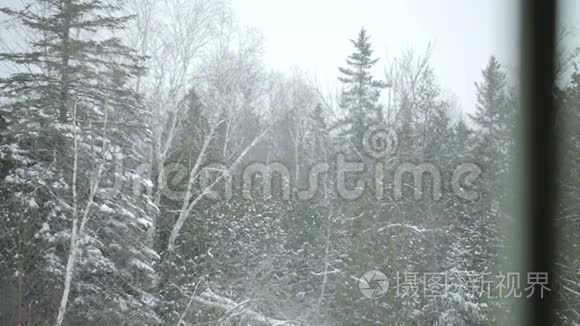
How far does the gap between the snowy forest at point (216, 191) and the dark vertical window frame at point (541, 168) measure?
29 centimetres

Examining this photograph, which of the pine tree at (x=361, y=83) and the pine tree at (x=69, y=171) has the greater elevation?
the pine tree at (x=361, y=83)

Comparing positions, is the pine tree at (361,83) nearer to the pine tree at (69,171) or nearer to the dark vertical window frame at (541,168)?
the dark vertical window frame at (541,168)

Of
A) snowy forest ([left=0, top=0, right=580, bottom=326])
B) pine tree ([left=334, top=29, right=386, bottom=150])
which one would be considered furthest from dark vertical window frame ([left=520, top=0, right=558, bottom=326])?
pine tree ([left=334, top=29, right=386, bottom=150])

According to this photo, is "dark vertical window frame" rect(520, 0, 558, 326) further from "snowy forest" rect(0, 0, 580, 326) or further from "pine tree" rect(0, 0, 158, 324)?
"pine tree" rect(0, 0, 158, 324)

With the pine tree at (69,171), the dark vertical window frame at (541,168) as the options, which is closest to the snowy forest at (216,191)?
the pine tree at (69,171)

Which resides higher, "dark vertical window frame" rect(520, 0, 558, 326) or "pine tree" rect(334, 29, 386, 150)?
"pine tree" rect(334, 29, 386, 150)

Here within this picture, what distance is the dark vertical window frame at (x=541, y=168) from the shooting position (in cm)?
1076

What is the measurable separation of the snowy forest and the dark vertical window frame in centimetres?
29

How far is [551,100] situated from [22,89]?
11.6 metres

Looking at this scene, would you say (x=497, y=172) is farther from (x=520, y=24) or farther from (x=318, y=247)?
(x=318, y=247)

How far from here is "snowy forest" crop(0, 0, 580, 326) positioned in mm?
8055

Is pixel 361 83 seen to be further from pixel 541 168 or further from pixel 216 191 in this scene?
pixel 541 168

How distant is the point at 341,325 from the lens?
42.1 ft

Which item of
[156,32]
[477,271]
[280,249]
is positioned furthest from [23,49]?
[477,271]
